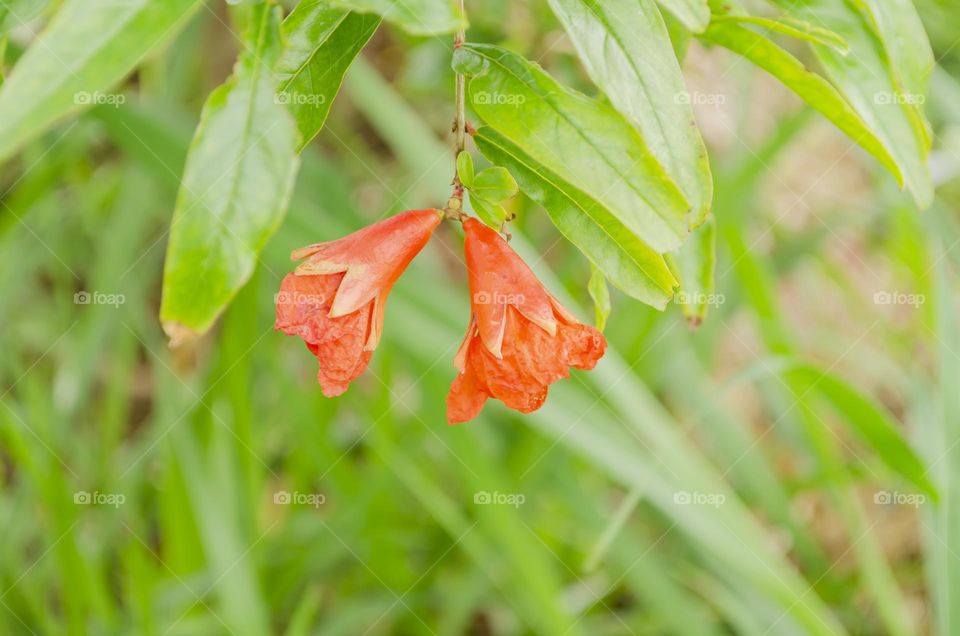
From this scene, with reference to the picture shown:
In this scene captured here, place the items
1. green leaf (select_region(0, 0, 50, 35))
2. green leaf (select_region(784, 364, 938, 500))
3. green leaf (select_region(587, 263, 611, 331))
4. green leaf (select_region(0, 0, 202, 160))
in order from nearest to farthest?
1. green leaf (select_region(0, 0, 202, 160))
2. green leaf (select_region(0, 0, 50, 35))
3. green leaf (select_region(587, 263, 611, 331))
4. green leaf (select_region(784, 364, 938, 500))

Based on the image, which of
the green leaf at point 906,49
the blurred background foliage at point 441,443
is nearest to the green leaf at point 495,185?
the green leaf at point 906,49

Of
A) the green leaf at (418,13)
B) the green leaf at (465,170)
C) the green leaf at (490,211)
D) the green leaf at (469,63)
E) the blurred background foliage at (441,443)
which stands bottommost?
the blurred background foliage at (441,443)

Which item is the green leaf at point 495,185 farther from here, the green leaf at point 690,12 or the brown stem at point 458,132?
the green leaf at point 690,12

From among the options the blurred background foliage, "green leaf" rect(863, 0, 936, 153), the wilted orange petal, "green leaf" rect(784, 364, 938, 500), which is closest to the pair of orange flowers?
the wilted orange petal

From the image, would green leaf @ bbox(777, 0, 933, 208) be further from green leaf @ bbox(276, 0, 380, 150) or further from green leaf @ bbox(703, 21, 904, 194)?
green leaf @ bbox(276, 0, 380, 150)

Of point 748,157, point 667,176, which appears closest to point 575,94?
point 667,176

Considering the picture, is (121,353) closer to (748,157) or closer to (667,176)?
(748,157)

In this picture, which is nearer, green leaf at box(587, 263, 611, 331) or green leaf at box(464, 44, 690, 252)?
green leaf at box(464, 44, 690, 252)
